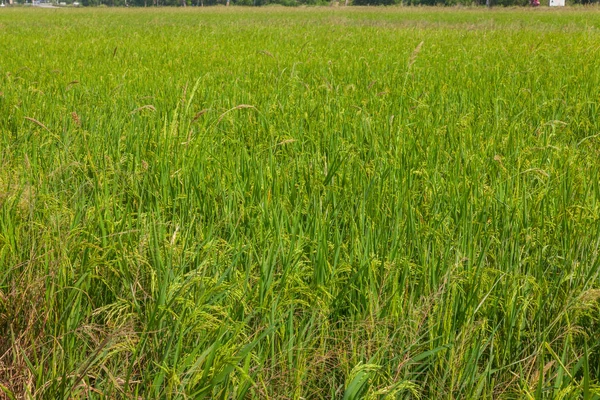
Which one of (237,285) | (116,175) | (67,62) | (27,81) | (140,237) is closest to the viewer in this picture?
(237,285)

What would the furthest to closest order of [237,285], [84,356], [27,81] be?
[27,81], [237,285], [84,356]

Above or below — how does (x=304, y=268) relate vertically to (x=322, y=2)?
below

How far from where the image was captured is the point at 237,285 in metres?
1.61

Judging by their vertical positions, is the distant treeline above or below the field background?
above

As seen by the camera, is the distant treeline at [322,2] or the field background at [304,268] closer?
the field background at [304,268]

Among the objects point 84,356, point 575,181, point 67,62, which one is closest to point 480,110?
point 575,181

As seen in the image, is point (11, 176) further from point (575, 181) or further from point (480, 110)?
point (480, 110)

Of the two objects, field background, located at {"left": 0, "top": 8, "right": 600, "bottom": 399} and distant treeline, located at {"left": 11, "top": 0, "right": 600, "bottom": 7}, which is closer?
field background, located at {"left": 0, "top": 8, "right": 600, "bottom": 399}

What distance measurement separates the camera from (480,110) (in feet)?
13.5

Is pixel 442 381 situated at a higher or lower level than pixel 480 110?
lower

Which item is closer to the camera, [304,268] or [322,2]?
[304,268]

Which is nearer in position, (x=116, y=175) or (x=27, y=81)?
(x=116, y=175)

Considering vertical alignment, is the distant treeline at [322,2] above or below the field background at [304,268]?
above

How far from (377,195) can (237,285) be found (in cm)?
83
